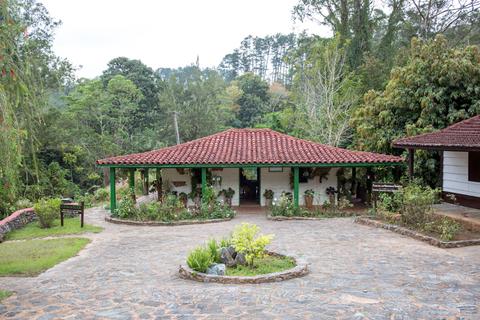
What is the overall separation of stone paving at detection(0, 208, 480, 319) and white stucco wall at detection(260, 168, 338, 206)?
22.2 feet

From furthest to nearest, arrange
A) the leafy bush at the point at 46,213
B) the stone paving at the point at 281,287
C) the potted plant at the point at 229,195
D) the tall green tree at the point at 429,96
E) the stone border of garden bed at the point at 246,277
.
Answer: the potted plant at the point at 229,195
the tall green tree at the point at 429,96
the leafy bush at the point at 46,213
the stone border of garden bed at the point at 246,277
the stone paving at the point at 281,287

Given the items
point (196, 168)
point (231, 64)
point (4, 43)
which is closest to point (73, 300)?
point (4, 43)

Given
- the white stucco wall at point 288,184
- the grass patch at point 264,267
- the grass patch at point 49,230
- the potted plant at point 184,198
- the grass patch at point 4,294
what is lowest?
the grass patch at point 49,230

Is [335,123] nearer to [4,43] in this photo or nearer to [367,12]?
[367,12]

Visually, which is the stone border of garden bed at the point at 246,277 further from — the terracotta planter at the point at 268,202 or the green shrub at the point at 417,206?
the terracotta planter at the point at 268,202

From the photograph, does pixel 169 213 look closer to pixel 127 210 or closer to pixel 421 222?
pixel 127 210

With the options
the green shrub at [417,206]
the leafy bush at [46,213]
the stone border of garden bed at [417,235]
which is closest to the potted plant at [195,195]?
the leafy bush at [46,213]

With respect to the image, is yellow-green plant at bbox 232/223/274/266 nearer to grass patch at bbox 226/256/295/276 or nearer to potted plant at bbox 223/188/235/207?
grass patch at bbox 226/256/295/276

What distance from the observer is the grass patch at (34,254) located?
9.14 meters

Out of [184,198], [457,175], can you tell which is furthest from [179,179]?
[457,175]

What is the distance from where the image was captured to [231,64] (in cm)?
8294

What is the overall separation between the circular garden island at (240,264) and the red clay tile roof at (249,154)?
7.96 m

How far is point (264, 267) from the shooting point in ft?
28.1

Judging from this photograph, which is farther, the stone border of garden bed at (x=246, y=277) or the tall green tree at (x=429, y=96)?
the tall green tree at (x=429, y=96)
